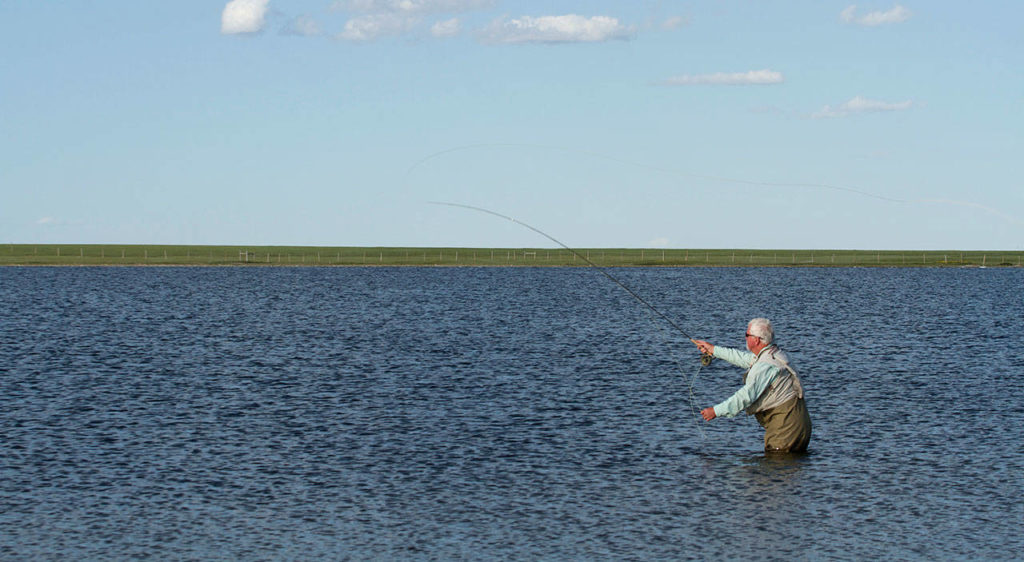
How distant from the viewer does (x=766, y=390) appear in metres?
21.2

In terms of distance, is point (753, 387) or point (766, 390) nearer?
point (753, 387)

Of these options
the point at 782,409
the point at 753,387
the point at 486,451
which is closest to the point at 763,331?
the point at 753,387

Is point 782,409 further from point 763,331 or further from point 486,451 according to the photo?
point 486,451

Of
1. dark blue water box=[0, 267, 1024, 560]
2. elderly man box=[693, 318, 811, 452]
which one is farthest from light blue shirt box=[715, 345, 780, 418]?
dark blue water box=[0, 267, 1024, 560]

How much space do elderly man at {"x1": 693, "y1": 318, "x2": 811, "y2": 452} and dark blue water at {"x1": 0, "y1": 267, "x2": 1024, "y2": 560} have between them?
0.72m

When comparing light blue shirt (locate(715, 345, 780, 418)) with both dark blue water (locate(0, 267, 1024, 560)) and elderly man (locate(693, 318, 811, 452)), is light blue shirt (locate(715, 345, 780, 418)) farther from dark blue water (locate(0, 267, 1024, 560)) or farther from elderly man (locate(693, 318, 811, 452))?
dark blue water (locate(0, 267, 1024, 560))

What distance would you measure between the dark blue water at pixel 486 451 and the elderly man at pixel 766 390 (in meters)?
0.72

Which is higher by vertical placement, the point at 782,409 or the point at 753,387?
the point at 753,387

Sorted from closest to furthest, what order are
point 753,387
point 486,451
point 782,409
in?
point 753,387, point 782,409, point 486,451

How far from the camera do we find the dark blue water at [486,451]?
54.9 feet

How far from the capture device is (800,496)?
1919 centimetres

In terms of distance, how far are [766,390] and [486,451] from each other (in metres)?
5.58

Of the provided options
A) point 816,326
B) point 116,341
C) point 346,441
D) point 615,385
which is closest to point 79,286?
point 116,341

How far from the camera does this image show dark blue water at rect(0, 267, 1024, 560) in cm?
1672
